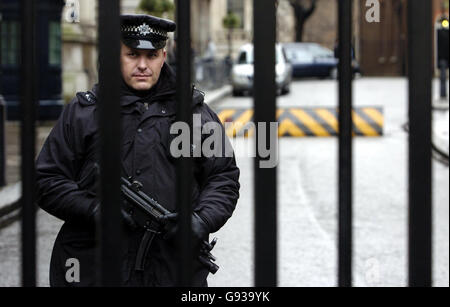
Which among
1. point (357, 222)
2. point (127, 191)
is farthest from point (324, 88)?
point (127, 191)

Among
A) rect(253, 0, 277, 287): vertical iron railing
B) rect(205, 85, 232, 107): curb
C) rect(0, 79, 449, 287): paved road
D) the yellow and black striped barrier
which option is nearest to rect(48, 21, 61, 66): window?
the yellow and black striped barrier

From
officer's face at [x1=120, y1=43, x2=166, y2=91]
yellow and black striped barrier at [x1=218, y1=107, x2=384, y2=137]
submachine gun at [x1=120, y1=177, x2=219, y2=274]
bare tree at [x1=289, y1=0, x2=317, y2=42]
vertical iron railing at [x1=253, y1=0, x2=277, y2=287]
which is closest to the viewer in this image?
vertical iron railing at [x1=253, y1=0, x2=277, y2=287]

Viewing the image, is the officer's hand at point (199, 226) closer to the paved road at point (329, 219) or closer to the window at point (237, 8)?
the paved road at point (329, 219)

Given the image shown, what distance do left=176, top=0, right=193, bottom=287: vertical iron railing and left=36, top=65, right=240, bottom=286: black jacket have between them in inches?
50.3

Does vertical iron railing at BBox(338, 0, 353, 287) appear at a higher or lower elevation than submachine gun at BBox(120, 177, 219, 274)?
higher

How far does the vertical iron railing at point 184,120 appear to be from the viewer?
1367mm

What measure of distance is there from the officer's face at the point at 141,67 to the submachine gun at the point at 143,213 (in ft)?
1.02

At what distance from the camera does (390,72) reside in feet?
132

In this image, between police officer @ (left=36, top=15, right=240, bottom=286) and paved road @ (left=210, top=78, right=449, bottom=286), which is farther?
paved road @ (left=210, top=78, right=449, bottom=286)

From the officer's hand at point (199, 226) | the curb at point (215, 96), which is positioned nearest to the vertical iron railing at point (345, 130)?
the officer's hand at point (199, 226)

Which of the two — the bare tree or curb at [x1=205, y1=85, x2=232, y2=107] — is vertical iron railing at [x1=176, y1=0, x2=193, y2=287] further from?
the bare tree

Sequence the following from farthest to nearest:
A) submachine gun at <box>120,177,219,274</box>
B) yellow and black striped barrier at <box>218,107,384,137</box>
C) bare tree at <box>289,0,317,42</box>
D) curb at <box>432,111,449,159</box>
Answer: bare tree at <box>289,0,317,42</box>
yellow and black striped barrier at <box>218,107,384,137</box>
curb at <box>432,111,449,159</box>
submachine gun at <box>120,177,219,274</box>

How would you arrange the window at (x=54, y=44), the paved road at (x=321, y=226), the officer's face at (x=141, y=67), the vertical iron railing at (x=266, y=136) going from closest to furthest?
the vertical iron railing at (x=266, y=136) < the officer's face at (x=141, y=67) < the paved road at (x=321, y=226) < the window at (x=54, y=44)

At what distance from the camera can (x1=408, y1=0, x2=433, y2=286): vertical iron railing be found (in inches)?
53.7
